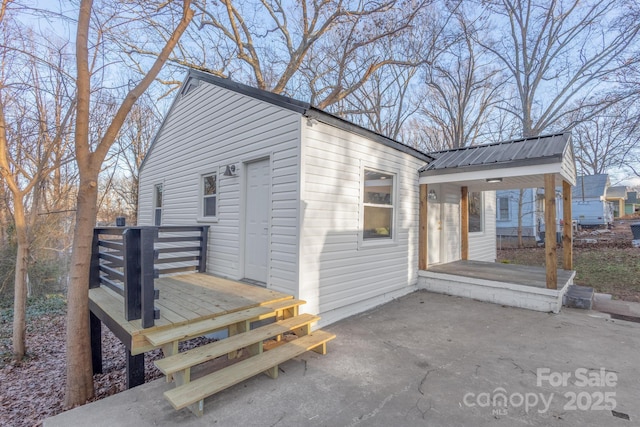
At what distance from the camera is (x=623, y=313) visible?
500cm

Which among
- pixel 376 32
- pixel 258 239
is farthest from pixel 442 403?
pixel 376 32

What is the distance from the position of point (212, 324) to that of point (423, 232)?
4825 mm

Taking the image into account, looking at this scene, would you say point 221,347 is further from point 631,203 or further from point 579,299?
point 631,203

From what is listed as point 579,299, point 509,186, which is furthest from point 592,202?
point 579,299

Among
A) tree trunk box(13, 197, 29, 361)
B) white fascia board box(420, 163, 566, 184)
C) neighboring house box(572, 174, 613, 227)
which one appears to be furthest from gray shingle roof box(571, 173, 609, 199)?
tree trunk box(13, 197, 29, 361)

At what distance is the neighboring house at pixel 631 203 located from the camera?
35.2 metres

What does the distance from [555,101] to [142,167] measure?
1657cm

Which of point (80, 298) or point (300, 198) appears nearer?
point (80, 298)

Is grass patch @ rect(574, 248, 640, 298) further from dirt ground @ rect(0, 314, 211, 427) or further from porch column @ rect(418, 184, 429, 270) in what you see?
dirt ground @ rect(0, 314, 211, 427)

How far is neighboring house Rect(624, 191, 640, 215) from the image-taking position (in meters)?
35.2

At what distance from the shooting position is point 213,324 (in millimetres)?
3010

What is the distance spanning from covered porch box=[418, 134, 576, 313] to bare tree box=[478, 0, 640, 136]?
7.30 meters

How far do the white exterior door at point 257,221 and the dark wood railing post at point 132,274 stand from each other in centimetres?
200

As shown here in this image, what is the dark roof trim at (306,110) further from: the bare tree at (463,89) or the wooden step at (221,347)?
the bare tree at (463,89)
